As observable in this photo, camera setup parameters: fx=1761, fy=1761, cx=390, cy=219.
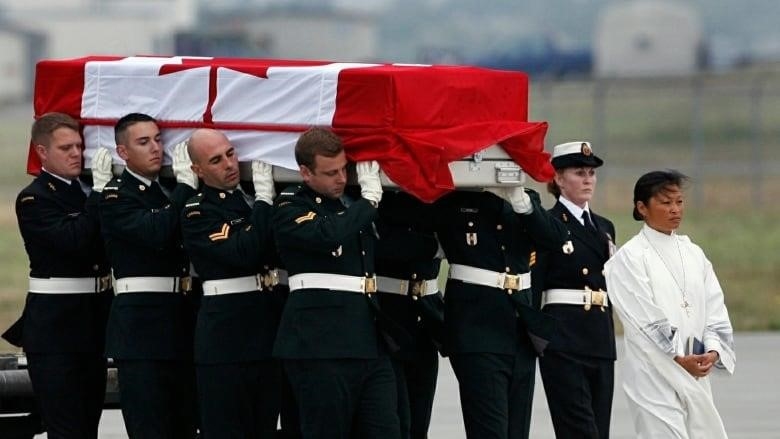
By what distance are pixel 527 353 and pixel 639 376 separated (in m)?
0.59

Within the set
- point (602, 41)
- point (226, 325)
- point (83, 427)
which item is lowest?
point (83, 427)

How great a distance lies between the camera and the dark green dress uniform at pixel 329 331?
7.09 meters

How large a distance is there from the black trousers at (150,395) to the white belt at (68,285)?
0.47m

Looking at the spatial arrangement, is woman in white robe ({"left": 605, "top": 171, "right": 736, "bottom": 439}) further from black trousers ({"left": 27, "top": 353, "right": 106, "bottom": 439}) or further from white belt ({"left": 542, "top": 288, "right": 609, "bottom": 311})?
black trousers ({"left": 27, "top": 353, "right": 106, "bottom": 439})

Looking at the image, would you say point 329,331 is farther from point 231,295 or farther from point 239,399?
point 239,399

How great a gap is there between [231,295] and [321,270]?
54cm

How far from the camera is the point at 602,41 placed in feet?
249

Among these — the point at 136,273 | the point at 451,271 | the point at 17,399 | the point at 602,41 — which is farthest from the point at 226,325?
the point at 602,41

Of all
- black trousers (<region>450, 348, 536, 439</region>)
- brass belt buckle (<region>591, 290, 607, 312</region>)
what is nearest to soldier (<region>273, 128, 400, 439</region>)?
black trousers (<region>450, 348, 536, 439</region>)

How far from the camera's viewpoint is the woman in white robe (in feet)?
24.0

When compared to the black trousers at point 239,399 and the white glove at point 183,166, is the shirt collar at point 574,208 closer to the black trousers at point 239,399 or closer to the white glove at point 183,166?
the black trousers at point 239,399

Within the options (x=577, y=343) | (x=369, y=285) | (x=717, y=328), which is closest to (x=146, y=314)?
(x=369, y=285)

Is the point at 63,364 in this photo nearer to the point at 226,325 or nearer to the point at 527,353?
the point at 226,325

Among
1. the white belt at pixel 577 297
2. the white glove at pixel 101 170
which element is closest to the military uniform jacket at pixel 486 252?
the white belt at pixel 577 297
